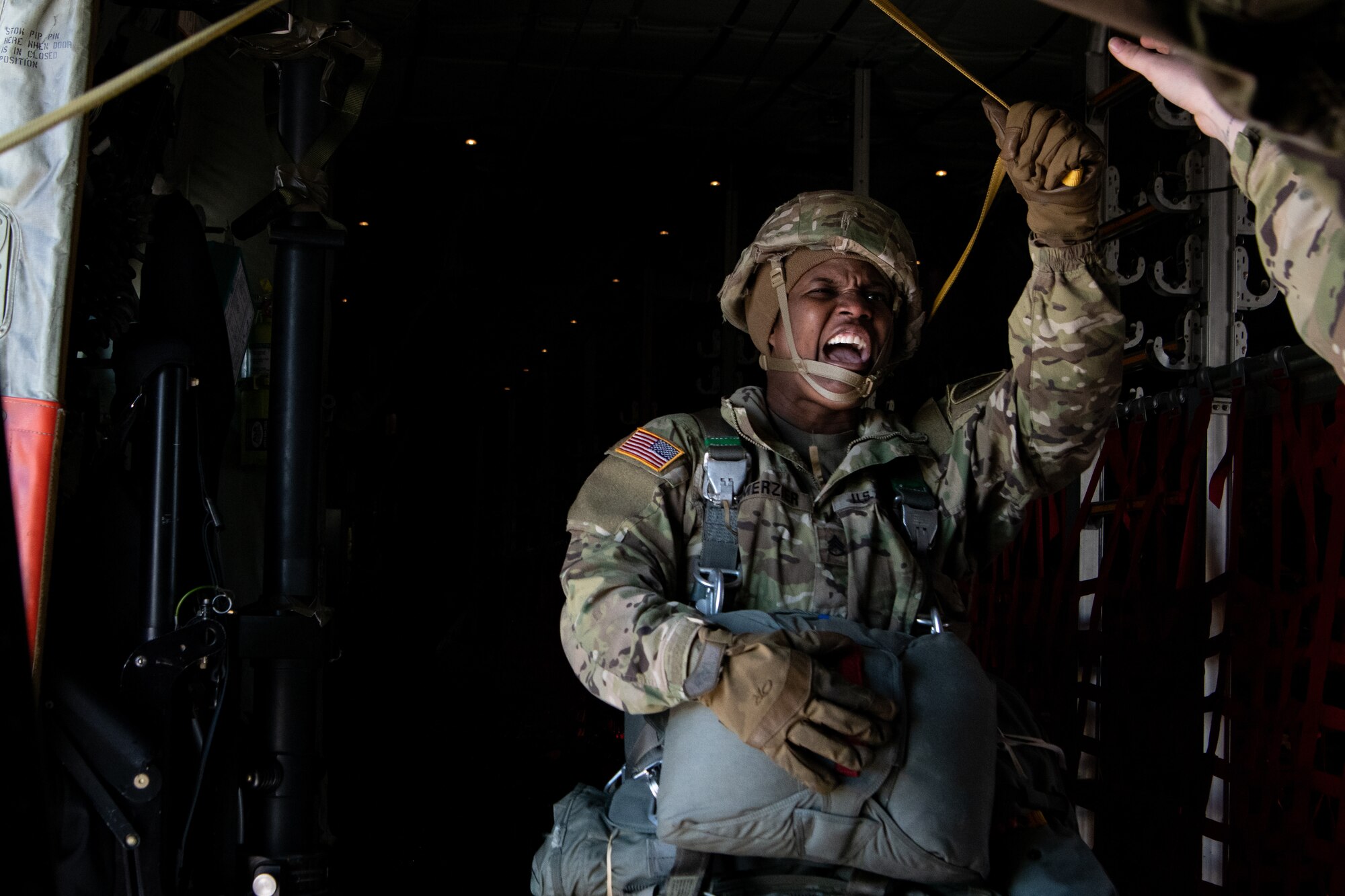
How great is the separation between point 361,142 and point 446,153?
21.7 inches

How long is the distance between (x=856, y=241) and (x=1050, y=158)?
2.47 ft

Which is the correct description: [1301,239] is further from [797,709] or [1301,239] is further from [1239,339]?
[1239,339]

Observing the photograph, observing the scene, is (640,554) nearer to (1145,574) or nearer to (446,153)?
(1145,574)

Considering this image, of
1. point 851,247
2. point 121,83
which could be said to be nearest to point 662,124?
point 851,247

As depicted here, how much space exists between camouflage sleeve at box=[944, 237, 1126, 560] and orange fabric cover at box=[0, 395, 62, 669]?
1873 mm

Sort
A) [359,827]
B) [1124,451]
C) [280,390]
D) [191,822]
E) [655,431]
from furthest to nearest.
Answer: [359,827]
[1124,451]
[280,390]
[655,431]
[191,822]

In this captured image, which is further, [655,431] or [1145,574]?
[1145,574]

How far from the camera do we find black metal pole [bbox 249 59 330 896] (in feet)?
9.58

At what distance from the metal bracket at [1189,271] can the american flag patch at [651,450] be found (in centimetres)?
165

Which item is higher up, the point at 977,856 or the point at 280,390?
the point at 280,390

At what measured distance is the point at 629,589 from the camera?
2.49 metres

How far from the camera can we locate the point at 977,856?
7.29ft

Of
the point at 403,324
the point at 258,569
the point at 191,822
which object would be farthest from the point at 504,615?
the point at 191,822

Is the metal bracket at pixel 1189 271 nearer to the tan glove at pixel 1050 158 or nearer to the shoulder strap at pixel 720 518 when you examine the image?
the tan glove at pixel 1050 158
